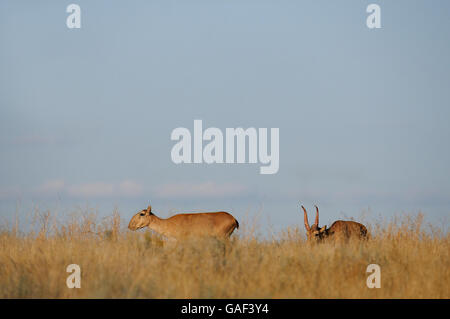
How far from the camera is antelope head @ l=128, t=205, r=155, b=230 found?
1872 cm

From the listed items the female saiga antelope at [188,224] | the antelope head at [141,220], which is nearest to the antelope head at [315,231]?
the female saiga antelope at [188,224]

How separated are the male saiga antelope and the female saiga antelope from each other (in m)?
2.30

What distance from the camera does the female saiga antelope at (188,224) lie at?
1780 cm

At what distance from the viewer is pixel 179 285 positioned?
10320mm

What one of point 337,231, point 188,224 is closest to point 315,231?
point 337,231

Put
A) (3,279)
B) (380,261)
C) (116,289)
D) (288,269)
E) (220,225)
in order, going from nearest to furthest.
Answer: (116,289)
(3,279)
(288,269)
(380,261)
(220,225)

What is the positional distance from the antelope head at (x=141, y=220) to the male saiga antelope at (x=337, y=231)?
16.5 feet

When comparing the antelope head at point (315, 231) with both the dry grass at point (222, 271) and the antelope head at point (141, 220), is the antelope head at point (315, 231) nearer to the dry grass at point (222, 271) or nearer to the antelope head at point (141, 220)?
the dry grass at point (222, 271)

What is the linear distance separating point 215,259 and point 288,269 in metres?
1.59

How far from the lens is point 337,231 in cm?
1805
